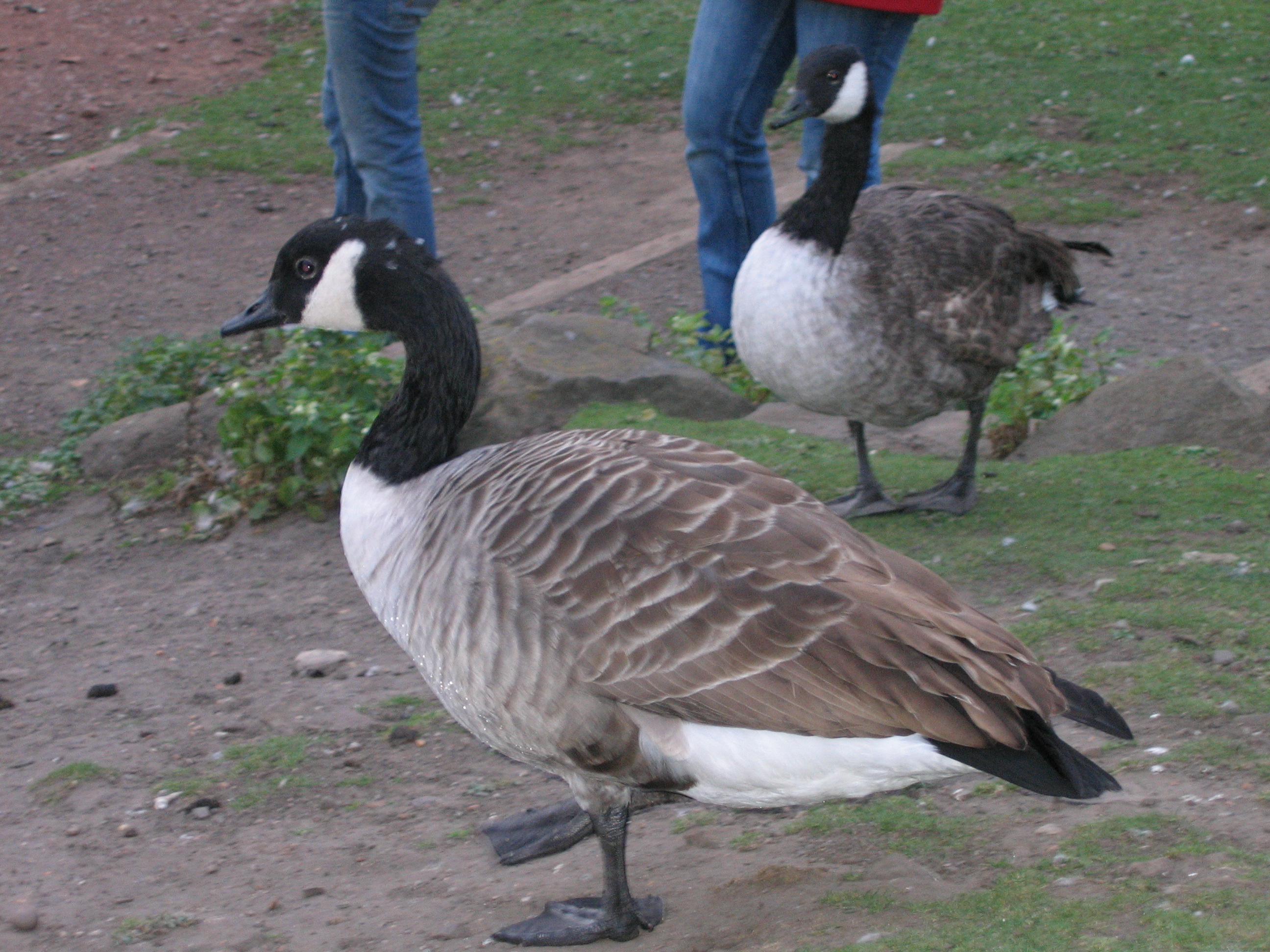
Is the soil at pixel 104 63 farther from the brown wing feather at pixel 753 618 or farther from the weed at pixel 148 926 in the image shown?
the brown wing feather at pixel 753 618

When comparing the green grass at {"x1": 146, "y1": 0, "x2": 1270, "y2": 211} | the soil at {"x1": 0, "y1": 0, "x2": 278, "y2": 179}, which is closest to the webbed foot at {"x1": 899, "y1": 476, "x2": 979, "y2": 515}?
the green grass at {"x1": 146, "y1": 0, "x2": 1270, "y2": 211}

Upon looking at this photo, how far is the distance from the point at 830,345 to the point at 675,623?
6.65 ft

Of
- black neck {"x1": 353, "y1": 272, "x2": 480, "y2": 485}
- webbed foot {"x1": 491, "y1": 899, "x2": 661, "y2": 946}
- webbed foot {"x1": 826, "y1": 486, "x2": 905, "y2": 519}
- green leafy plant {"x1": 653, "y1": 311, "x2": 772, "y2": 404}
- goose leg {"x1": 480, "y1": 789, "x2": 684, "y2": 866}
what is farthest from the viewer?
green leafy plant {"x1": 653, "y1": 311, "x2": 772, "y2": 404}

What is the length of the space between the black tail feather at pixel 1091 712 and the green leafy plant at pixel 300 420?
3.10 meters

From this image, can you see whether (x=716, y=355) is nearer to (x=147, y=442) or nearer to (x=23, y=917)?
(x=147, y=442)

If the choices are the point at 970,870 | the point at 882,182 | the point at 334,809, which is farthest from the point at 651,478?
the point at 882,182

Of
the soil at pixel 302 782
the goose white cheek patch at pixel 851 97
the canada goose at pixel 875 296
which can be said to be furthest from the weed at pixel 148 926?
the goose white cheek patch at pixel 851 97

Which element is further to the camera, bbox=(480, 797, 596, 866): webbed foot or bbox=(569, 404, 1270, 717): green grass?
bbox=(569, 404, 1270, 717): green grass

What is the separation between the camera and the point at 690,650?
8.01 feet

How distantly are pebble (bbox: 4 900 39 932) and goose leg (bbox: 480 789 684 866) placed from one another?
0.96 metres

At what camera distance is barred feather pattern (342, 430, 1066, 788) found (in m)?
2.36

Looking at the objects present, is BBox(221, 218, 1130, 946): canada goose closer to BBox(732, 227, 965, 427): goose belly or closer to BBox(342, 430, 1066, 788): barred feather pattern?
BBox(342, 430, 1066, 788): barred feather pattern

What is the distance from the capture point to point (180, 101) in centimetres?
1108

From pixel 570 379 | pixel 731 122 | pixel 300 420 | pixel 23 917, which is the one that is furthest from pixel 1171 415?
pixel 23 917
